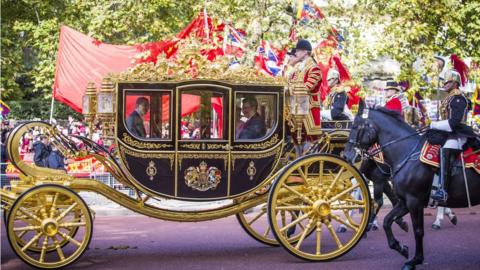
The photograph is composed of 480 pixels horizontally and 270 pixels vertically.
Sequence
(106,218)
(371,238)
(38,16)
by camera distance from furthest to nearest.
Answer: (38,16), (106,218), (371,238)

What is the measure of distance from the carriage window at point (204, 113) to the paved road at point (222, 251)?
146 cm

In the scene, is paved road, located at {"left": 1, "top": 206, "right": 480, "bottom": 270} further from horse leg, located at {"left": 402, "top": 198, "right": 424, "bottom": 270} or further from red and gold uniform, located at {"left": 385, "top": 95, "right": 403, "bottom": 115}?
red and gold uniform, located at {"left": 385, "top": 95, "right": 403, "bottom": 115}

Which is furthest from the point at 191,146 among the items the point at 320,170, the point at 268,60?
the point at 268,60

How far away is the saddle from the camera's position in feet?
25.9

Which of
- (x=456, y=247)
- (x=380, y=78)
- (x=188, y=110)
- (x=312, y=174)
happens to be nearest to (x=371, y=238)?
(x=456, y=247)

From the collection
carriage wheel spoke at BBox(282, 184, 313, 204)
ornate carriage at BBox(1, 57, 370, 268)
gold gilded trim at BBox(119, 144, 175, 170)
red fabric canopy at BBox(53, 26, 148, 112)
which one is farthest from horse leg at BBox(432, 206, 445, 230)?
red fabric canopy at BBox(53, 26, 148, 112)

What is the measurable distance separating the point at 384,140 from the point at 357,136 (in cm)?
33

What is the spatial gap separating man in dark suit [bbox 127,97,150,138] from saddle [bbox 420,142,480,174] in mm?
3118

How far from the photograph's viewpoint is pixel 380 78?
29938 millimetres

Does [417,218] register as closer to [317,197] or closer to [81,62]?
[317,197]

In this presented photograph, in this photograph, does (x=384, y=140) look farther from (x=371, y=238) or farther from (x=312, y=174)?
(x=371, y=238)

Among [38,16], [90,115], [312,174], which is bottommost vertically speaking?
[312,174]

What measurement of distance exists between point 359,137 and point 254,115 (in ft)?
4.04

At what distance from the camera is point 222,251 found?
9.03 m
